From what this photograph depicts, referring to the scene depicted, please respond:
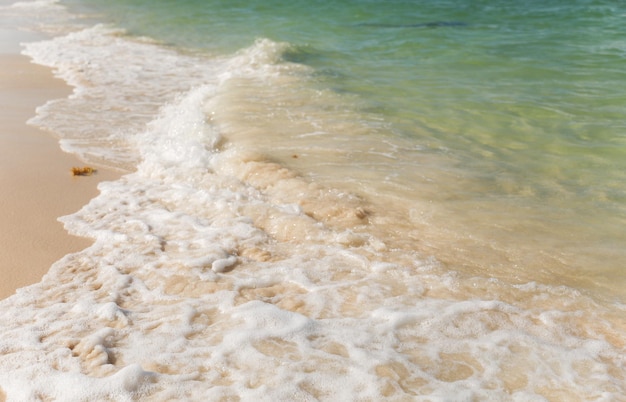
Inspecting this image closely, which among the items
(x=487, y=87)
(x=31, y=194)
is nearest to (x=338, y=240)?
(x=31, y=194)

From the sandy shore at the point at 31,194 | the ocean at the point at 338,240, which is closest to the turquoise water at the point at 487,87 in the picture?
the ocean at the point at 338,240

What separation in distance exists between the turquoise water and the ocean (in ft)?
0.15

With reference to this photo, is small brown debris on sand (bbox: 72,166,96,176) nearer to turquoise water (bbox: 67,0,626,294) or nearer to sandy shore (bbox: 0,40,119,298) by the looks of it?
sandy shore (bbox: 0,40,119,298)

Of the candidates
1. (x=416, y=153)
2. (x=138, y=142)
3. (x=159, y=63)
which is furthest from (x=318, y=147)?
(x=159, y=63)

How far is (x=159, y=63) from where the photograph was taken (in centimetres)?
1155

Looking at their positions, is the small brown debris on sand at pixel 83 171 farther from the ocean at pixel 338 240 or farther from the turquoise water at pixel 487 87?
the turquoise water at pixel 487 87

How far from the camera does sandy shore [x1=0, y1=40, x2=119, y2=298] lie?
418cm

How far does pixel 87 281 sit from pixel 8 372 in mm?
988

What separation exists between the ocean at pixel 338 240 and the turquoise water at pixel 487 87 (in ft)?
0.15

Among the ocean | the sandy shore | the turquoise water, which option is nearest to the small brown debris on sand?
the sandy shore

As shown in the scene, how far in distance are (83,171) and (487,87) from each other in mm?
6104

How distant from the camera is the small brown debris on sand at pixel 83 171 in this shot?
18.9 feet

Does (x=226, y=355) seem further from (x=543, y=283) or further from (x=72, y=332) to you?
(x=543, y=283)

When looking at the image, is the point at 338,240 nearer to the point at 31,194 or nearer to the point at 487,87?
the point at 31,194
